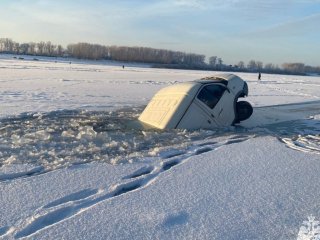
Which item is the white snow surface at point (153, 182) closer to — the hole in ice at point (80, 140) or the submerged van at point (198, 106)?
the hole in ice at point (80, 140)

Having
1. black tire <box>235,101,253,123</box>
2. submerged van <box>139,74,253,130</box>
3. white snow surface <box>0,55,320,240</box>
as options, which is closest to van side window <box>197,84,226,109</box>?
submerged van <box>139,74,253,130</box>

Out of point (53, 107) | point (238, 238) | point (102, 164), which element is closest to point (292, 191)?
point (238, 238)

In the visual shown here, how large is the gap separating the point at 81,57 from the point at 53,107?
13175 cm

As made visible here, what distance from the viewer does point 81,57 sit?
140875 millimetres

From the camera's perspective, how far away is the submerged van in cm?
979

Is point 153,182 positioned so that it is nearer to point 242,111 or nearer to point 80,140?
point 80,140

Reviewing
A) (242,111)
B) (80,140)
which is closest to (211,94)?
(242,111)

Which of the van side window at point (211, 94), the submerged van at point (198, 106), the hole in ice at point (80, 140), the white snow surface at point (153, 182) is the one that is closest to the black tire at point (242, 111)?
the submerged van at point (198, 106)

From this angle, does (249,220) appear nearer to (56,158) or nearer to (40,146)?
(56,158)

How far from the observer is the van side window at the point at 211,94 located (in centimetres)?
1006

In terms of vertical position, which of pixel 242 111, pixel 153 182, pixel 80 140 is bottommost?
pixel 80 140

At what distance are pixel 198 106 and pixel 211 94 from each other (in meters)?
0.60

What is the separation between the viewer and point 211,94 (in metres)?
10.3

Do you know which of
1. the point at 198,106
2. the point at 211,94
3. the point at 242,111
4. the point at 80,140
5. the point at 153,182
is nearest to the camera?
the point at 153,182
